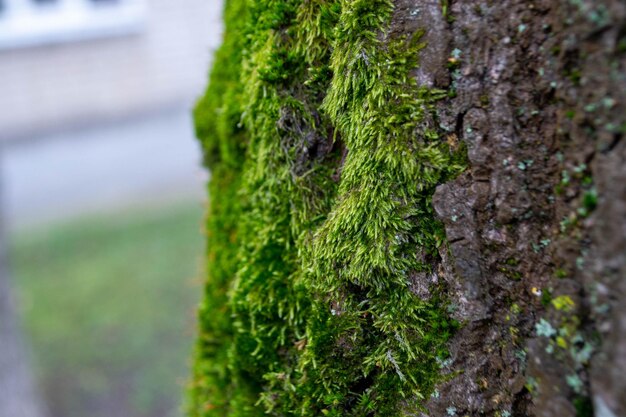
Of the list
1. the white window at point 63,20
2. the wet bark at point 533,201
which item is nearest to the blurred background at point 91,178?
the white window at point 63,20

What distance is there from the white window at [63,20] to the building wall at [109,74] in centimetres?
11

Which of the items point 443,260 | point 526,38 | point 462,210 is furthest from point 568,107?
point 443,260

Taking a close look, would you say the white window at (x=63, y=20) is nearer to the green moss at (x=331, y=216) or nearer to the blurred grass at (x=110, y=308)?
the blurred grass at (x=110, y=308)

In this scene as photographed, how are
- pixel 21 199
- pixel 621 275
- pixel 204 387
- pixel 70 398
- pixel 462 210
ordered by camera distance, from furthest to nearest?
pixel 21 199 → pixel 70 398 → pixel 204 387 → pixel 462 210 → pixel 621 275

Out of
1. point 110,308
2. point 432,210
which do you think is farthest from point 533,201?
point 110,308

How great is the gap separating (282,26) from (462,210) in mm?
634

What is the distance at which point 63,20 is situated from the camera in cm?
675

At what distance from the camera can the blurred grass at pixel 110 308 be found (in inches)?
231

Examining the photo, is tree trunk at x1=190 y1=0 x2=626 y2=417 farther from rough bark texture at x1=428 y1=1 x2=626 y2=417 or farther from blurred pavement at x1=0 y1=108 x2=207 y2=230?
blurred pavement at x1=0 y1=108 x2=207 y2=230

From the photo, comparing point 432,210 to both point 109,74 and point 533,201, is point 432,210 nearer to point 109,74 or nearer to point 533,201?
point 533,201

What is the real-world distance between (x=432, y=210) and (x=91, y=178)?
9.11m

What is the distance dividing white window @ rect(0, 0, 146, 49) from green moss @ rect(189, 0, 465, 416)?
20.6 ft

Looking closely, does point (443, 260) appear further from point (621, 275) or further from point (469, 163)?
point (621, 275)

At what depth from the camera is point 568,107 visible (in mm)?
918
